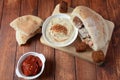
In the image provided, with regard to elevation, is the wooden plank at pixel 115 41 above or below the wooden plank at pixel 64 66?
above

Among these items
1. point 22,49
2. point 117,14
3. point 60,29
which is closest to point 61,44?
point 60,29

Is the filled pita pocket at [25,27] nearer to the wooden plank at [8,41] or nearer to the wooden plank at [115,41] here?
the wooden plank at [8,41]

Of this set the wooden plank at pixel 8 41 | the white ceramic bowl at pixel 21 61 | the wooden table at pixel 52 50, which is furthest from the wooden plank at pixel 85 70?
→ the wooden plank at pixel 8 41

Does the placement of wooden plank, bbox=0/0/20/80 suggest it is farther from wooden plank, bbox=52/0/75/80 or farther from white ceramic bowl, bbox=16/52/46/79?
wooden plank, bbox=52/0/75/80

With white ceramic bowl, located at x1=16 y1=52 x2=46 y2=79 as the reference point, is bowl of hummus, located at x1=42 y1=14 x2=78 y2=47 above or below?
above

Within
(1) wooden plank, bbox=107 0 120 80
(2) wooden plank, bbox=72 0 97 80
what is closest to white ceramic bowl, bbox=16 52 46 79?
(2) wooden plank, bbox=72 0 97 80

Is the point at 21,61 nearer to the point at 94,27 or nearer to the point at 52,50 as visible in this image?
the point at 52,50
